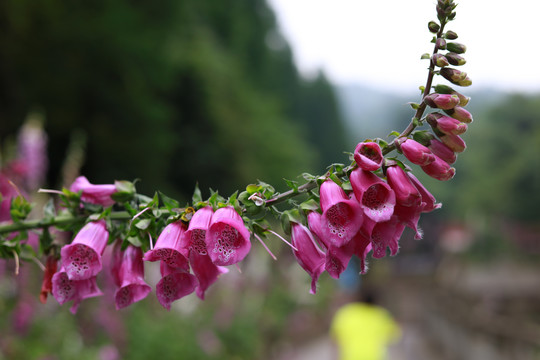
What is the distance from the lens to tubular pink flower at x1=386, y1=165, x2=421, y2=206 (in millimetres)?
1087

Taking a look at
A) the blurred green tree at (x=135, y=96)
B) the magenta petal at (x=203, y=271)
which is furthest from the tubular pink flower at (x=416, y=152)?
the blurred green tree at (x=135, y=96)

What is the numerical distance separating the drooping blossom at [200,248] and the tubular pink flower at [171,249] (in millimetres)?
17

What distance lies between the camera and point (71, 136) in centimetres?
1339

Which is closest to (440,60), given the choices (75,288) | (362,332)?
(75,288)

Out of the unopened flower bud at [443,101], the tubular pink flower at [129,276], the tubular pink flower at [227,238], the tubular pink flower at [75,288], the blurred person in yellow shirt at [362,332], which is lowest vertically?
the blurred person in yellow shirt at [362,332]

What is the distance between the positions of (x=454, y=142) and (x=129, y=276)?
0.79 m

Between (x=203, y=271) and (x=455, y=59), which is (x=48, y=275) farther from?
(x=455, y=59)

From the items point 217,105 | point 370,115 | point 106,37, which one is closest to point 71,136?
point 106,37

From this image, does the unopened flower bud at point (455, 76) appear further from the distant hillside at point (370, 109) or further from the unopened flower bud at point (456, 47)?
the distant hillside at point (370, 109)

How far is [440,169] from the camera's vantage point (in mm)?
1142

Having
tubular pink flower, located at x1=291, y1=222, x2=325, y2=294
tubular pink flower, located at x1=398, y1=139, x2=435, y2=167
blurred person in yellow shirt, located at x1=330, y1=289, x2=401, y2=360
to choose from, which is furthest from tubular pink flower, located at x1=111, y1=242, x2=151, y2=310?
blurred person in yellow shirt, located at x1=330, y1=289, x2=401, y2=360

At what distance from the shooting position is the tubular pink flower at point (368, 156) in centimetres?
107

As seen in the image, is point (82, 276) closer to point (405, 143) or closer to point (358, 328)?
point (405, 143)

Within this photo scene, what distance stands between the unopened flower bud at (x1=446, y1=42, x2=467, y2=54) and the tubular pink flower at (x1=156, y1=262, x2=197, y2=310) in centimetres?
77
